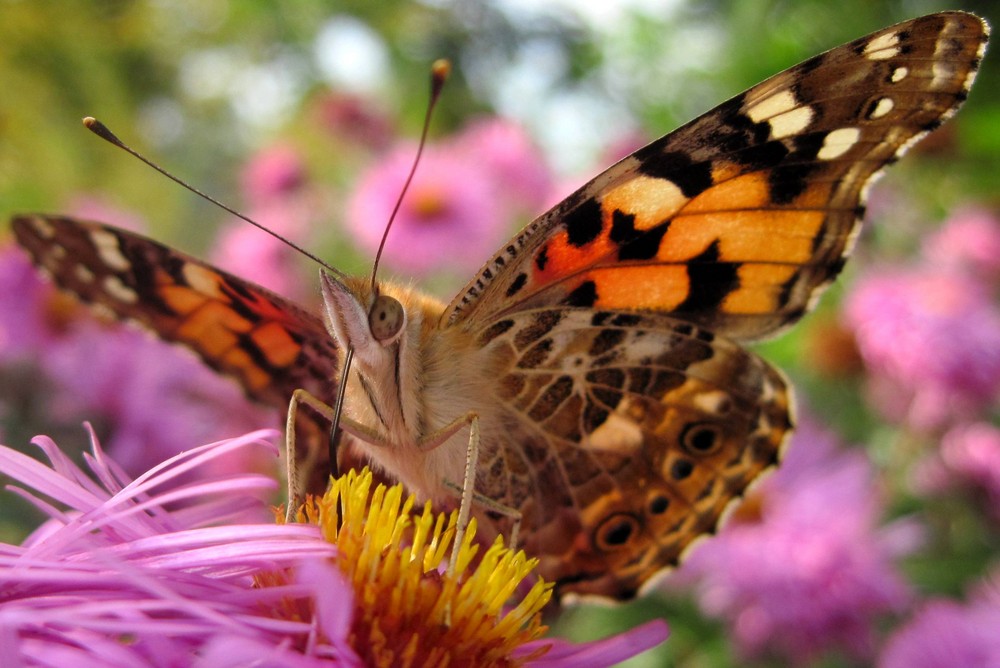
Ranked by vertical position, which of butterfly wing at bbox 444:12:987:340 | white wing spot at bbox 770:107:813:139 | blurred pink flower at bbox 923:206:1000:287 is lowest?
butterfly wing at bbox 444:12:987:340

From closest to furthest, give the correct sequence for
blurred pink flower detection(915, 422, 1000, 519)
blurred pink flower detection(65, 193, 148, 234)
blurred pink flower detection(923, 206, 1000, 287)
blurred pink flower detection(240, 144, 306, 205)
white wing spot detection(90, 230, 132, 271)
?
white wing spot detection(90, 230, 132, 271) < blurred pink flower detection(915, 422, 1000, 519) < blurred pink flower detection(65, 193, 148, 234) < blurred pink flower detection(923, 206, 1000, 287) < blurred pink flower detection(240, 144, 306, 205)

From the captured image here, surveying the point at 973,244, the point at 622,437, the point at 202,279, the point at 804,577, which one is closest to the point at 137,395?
the point at 202,279

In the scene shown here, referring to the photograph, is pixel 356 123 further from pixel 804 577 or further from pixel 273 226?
pixel 804 577

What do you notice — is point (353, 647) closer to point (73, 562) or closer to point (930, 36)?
point (73, 562)

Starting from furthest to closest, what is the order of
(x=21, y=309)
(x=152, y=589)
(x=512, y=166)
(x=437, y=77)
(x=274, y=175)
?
(x=274, y=175) → (x=512, y=166) → (x=21, y=309) → (x=437, y=77) → (x=152, y=589)

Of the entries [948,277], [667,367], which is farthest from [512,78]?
[667,367]

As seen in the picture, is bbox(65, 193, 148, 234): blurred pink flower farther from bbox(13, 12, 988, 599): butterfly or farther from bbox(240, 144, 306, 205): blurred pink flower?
bbox(13, 12, 988, 599): butterfly

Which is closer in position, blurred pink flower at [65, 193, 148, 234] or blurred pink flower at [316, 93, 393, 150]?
blurred pink flower at [65, 193, 148, 234]

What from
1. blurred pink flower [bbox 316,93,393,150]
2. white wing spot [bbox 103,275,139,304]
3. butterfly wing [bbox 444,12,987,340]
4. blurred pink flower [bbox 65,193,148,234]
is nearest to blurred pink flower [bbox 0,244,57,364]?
blurred pink flower [bbox 65,193,148,234]

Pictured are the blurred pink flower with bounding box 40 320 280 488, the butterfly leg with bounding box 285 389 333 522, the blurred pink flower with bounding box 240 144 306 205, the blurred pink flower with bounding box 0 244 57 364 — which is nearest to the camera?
the butterfly leg with bounding box 285 389 333 522
